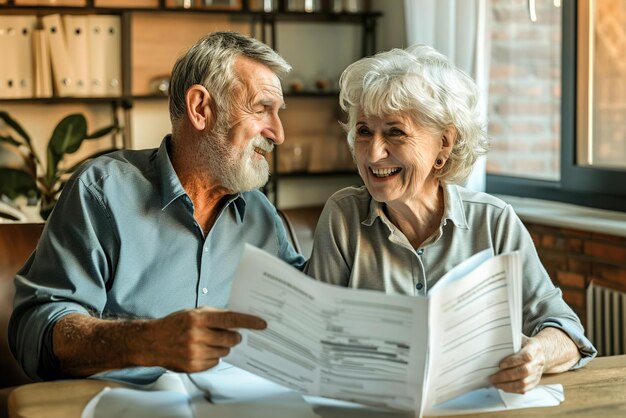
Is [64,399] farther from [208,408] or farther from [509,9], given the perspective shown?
[509,9]

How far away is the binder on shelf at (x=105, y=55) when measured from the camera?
14.0 feet

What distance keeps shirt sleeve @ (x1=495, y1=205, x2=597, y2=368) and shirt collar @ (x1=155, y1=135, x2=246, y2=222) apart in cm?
61

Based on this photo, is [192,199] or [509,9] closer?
[192,199]

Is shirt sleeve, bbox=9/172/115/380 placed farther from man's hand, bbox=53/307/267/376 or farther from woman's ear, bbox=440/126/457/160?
woman's ear, bbox=440/126/457/160

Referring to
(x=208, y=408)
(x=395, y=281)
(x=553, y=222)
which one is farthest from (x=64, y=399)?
(x=553, y=222)

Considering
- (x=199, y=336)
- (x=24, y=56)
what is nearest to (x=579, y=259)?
(x=199, y=336)

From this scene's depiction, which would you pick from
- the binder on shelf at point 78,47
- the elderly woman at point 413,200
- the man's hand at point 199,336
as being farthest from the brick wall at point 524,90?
the man's hand at point 199,336

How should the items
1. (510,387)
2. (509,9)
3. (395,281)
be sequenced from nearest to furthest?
(510,387), (395,281), (509,9)

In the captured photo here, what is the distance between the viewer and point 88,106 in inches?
176

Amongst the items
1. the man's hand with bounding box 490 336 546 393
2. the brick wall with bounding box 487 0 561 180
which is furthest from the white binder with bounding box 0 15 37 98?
the man's hand with bounding box 490 336 546 393

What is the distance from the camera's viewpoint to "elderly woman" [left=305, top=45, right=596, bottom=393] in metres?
1.76

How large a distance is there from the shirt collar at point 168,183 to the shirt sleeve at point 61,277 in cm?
14

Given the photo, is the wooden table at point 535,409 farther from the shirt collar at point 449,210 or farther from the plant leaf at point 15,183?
the plant leaf at point 15,183

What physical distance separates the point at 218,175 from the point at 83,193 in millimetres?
305
